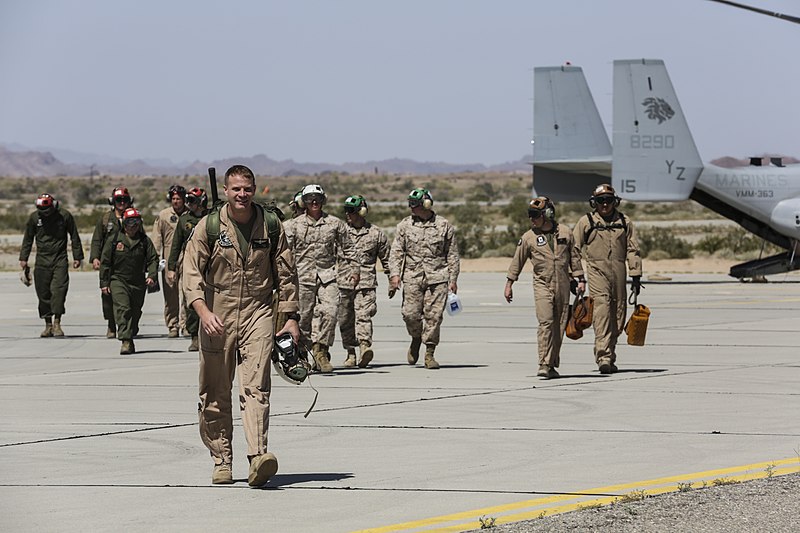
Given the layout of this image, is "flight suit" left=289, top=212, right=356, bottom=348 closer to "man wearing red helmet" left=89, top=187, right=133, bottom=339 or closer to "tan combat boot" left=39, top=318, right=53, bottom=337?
"man wearing red helmet" left=89, top=187, right=133, bottom=339

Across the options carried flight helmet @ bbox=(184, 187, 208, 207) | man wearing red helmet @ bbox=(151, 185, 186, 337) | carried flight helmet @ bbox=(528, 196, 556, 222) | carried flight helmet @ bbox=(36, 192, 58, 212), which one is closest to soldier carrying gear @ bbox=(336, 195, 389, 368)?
carried flight helmet @ bbox=(528, 196, 556, 222)

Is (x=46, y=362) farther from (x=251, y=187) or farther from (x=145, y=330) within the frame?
(x=251, y=187)

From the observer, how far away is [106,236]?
63.3 feet

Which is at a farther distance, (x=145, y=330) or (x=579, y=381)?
(x=145, y=330)

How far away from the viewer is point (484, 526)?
7266 millimetres

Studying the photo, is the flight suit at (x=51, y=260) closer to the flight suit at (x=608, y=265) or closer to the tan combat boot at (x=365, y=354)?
the tan combat boot at (x=365, y=354)

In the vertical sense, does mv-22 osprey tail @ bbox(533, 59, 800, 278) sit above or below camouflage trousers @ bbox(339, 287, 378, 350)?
above

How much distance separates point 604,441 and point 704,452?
779 mm

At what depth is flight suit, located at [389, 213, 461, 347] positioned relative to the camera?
1589 centimetres

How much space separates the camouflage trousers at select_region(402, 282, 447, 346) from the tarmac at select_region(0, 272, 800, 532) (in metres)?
0.45

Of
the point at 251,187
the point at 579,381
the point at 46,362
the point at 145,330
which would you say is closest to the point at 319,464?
the point at 251,187

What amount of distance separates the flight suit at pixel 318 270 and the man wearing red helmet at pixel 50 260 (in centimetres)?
594

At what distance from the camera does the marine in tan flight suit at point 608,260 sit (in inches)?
596

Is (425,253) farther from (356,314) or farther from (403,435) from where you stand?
(403,435)
